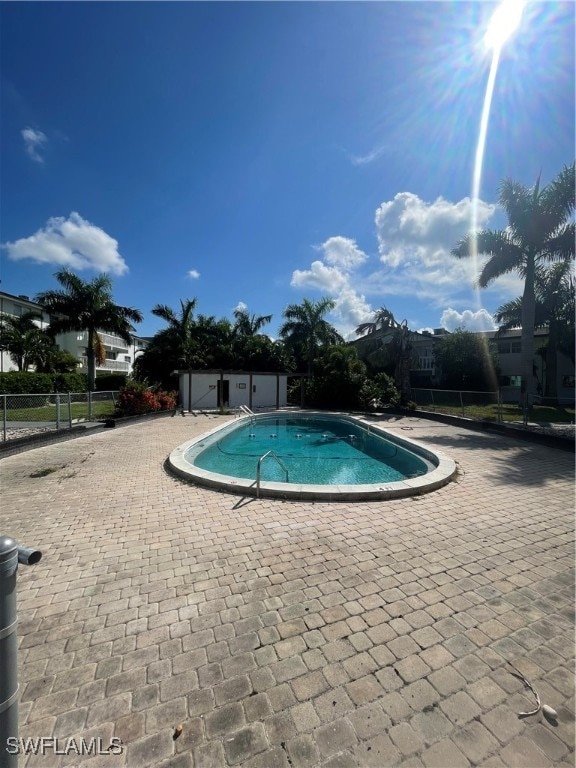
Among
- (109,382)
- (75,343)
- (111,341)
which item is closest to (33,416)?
(109,382)

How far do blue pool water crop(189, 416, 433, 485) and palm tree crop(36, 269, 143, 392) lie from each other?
1539 centimetres

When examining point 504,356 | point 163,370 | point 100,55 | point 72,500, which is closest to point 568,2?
point 100,55

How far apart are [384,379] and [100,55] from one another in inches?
744

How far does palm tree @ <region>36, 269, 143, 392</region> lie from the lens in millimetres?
23484

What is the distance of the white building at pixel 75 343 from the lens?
32438 millimetres

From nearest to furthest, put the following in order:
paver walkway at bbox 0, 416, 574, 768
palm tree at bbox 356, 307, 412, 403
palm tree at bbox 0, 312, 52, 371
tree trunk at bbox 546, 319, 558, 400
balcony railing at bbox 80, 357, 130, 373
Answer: paver walkway at bbox 0, 416, 574, 768
palm tree at bbox 356, 307, 412, 403
tree trunk at bbox 546, 319, 558, 400
palm tree at bbox 0, 312, 52, 371
balcony railing at bbox 80, 357, 130, 373

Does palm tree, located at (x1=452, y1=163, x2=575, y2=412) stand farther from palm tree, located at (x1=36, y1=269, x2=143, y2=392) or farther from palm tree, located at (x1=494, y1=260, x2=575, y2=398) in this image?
palm tree, located at (x1=36, y1=269, x2=143, y2=392)

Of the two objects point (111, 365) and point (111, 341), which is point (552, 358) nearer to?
point (111, 365)

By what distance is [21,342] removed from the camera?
2789 centimetres

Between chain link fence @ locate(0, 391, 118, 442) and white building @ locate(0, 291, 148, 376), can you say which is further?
white building @ locate(0, 291, 148, 376)

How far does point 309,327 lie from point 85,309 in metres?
17.8

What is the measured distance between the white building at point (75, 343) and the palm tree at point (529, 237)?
26.5 m

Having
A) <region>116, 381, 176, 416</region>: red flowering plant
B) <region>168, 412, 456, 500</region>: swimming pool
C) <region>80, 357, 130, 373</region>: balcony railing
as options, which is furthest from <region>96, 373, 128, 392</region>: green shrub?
<region>80, 357, 130, 373</region>: balcony railing

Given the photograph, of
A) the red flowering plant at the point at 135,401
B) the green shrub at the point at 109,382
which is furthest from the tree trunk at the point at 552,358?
the green shrub at the point at 109,382
